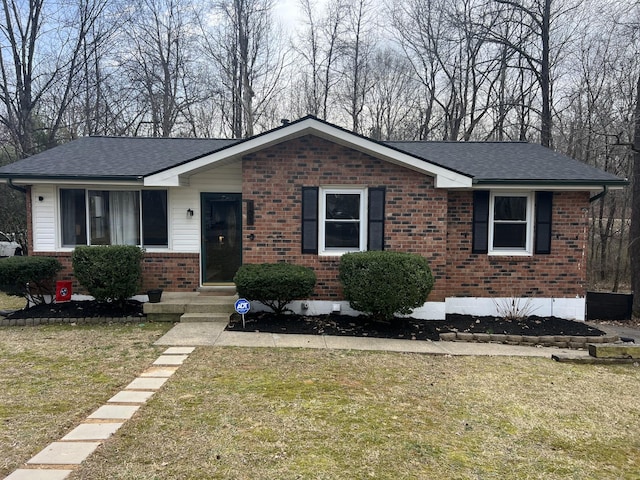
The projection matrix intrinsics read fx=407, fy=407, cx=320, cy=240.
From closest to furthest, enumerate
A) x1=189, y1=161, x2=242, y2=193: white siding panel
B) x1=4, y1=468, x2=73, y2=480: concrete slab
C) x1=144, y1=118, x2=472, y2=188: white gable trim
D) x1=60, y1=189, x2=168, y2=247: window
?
x1=4, y1=468, x2=73, y2=480: concrete slab < x1=144, y1=118, x2=472, y2=188: white gable trim < x1=60, y1=189, x2=168, y2=247: window < x1=189, y1=161, x2=242, y2=193: white siding panel

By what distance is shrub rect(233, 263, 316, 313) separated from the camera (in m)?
7.55

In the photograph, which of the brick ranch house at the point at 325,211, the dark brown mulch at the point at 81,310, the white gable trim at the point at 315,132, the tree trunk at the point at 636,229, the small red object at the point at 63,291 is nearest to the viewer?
the white gable trim at the point at 315,132

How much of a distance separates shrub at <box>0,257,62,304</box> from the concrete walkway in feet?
10.7

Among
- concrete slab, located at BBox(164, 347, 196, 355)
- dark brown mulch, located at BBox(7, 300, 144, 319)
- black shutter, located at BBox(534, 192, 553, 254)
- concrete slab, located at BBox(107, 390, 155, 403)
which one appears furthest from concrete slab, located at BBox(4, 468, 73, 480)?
black shutter, located at BBox(534, 192, 553, 254)

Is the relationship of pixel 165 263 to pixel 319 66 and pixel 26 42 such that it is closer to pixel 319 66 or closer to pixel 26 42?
pixel 26 42

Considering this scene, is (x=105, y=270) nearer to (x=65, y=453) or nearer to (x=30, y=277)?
(x=30, y=277)

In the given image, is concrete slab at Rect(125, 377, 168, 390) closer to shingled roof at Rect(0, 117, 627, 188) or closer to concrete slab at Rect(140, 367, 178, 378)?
concrete slab at Rect(140, 367, 178, 378)

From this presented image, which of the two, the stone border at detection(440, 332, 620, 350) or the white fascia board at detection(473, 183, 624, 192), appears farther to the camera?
the white fascia board at detection(473, 183, 624, 192)

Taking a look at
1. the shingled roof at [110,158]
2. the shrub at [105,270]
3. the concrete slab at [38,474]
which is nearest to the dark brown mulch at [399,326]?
the shrub at [105,270]

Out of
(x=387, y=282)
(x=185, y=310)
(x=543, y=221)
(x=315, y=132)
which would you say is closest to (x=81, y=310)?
(x=185, y=310)

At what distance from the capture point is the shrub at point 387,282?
24.4ft

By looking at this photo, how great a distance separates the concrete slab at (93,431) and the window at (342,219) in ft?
16.9

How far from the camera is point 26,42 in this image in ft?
51.6

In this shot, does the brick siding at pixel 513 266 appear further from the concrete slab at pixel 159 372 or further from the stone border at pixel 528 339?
the concrete slab at pixel 159 372
